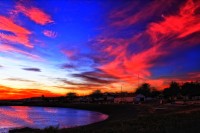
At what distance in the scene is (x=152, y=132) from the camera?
23188mm

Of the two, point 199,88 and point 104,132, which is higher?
point 199,88

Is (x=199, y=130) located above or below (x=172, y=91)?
below

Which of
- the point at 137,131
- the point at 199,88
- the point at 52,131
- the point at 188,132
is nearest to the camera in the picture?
the point at 188,132

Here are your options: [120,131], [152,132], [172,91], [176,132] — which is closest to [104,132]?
[120,131]

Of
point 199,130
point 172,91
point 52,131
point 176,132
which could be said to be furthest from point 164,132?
point 172,91

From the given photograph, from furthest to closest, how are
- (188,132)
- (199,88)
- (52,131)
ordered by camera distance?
(199,88) → (52,131) → (188,132)

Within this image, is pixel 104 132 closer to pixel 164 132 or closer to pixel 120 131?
pixel 120 131

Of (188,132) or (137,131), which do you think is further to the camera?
(137,131)

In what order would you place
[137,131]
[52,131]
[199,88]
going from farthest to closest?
1. [199,88]
2. [52,131]
3. [137,131]

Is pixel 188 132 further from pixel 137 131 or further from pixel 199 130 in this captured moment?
pixel 137 131

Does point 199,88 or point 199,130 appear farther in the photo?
point 199,88

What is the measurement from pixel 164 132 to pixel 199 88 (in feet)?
585

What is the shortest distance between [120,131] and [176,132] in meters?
3.92

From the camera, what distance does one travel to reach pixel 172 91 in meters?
197
